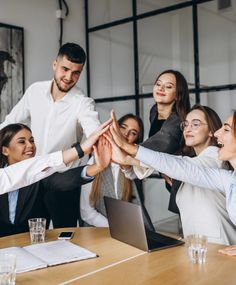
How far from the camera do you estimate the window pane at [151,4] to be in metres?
4.07

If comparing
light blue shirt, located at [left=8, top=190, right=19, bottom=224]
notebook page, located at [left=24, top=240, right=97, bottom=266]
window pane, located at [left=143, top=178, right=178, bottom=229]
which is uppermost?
light blue shirt, located at [left=8, top=190, right=19, bottom=224]

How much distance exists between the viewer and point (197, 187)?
77.5 inches

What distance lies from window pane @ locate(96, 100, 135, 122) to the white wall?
0.78 metres

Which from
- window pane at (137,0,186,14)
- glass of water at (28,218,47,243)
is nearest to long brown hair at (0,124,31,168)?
glass of water at (28,218,47,243)

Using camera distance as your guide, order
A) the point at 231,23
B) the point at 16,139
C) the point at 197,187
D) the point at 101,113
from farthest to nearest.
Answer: the point at 101,113 → the point at 231,23 → the point at 16,139 → the point at 197,187

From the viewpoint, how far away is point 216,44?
3719mm

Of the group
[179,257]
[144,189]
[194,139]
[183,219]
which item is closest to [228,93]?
[144,189]

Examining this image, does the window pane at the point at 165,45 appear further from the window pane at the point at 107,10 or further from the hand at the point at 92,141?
the hand at the point at 92,141

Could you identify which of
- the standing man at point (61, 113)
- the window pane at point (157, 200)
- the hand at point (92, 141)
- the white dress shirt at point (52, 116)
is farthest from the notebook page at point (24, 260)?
the window pane at point (157, 200)

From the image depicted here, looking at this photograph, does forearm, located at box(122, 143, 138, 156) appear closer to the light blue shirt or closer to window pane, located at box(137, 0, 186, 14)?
the light blue shirt

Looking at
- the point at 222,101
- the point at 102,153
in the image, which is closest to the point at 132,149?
the point at 102,153

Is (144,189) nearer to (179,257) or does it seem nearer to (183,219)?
(183,219)

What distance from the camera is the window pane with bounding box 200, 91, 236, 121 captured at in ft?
11.7

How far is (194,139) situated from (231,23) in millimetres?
1954
